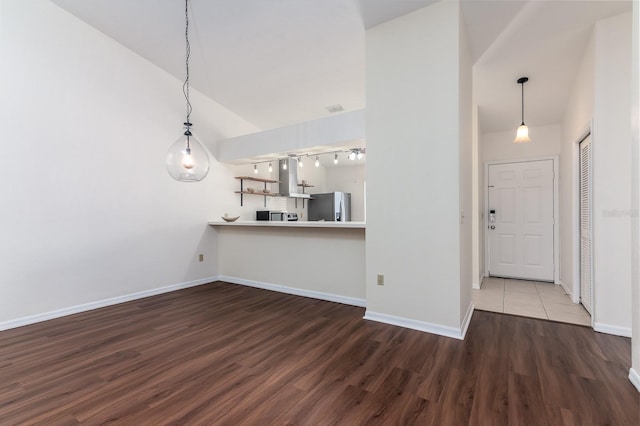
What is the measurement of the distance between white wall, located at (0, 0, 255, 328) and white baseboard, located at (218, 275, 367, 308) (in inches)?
27.4

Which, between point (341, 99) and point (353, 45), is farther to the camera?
point (341, 99)

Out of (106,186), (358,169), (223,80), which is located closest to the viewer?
(106,186)

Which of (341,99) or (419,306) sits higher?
(341,99)

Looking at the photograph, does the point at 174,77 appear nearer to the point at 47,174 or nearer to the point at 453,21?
the point at 47,174

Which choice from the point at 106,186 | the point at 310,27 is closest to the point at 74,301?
the point at 106,186

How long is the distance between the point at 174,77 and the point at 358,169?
181 inches

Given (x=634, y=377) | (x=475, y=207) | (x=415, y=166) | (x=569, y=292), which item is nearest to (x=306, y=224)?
(x=415, y=166)

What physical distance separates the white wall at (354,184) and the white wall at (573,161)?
4.02 m

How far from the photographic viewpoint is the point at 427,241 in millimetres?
2678

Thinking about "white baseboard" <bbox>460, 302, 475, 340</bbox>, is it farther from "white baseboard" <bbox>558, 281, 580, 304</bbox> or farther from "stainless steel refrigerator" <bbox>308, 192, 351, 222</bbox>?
"stainless steel refrigerator" <bbox>308, 192, 351, 222</bbox>

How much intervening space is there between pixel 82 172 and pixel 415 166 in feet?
12.5

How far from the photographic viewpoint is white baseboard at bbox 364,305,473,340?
2.55 m

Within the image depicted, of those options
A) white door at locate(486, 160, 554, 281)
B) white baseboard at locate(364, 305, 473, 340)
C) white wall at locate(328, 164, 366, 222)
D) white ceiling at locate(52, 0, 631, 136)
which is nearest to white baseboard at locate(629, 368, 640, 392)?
white baseboard at locate(364, 305, 473, 340)

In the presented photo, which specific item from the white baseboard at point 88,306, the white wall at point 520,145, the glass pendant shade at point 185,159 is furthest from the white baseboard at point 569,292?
the white baseboard at point 88,306
